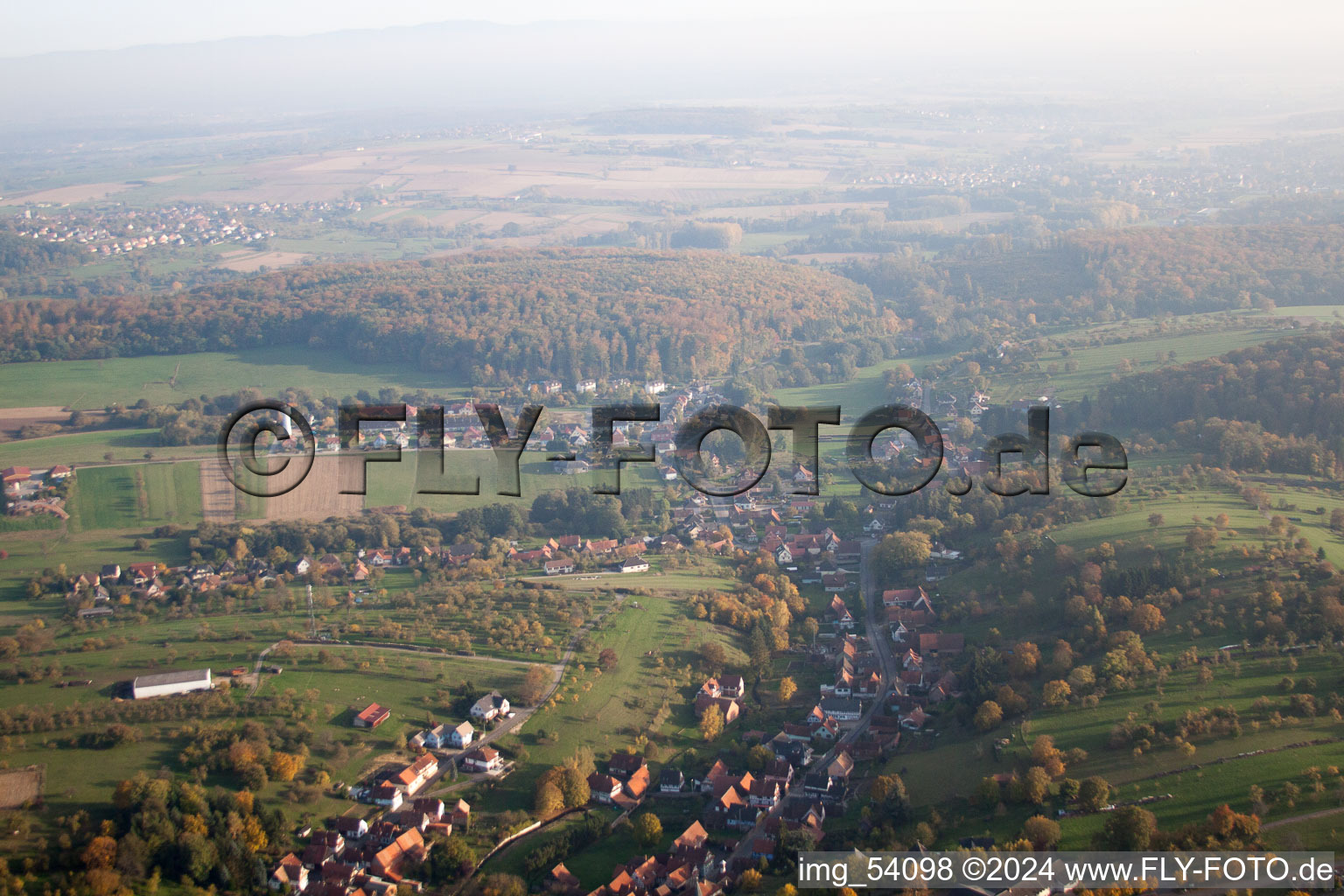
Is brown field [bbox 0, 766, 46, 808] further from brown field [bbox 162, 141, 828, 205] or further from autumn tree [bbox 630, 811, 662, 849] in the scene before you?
brown field [bbox 162, 141, 828, 205]

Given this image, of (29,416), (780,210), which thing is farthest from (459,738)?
(780,210)

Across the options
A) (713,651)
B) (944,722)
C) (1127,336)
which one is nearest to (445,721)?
(713,651)

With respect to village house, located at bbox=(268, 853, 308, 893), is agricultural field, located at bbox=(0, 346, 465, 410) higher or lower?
higher

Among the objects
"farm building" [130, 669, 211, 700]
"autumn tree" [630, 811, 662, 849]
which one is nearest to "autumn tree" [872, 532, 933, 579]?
"autumn tree" [630, 811, 662, 849]

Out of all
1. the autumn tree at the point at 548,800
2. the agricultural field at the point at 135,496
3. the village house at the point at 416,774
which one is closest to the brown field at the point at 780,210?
the agricultural field at the point at 135,496

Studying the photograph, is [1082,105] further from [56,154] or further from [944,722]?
[944,722]
